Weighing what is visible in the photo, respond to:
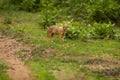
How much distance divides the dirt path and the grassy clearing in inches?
9.1

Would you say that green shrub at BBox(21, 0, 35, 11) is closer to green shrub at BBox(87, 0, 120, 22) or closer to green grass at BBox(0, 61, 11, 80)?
green shrub at BBox(87, 0, 120, 22)

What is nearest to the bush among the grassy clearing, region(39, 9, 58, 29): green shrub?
the grassy clearing

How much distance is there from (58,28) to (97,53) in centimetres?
227

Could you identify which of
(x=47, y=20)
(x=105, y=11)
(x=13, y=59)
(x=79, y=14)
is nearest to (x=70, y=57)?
(x=13, y=59)

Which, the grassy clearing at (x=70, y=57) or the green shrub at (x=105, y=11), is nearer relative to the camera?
the grassy clearing at (x=70, y=57)

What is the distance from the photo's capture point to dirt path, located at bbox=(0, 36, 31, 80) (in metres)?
8.94

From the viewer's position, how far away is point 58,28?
43.3ft

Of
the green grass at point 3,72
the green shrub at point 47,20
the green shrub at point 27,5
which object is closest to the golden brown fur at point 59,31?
the green shrub at point 47,20

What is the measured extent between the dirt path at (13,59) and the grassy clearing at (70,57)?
23 centimetres

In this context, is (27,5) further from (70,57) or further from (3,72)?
(3,72)

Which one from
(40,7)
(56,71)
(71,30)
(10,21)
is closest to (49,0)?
(40,7)

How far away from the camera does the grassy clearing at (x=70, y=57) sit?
360 inches

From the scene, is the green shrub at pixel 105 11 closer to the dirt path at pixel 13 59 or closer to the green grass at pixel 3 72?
the dirt path at pixel 13 59

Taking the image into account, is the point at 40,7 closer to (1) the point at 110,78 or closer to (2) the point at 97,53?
(2) the point at 97,53
